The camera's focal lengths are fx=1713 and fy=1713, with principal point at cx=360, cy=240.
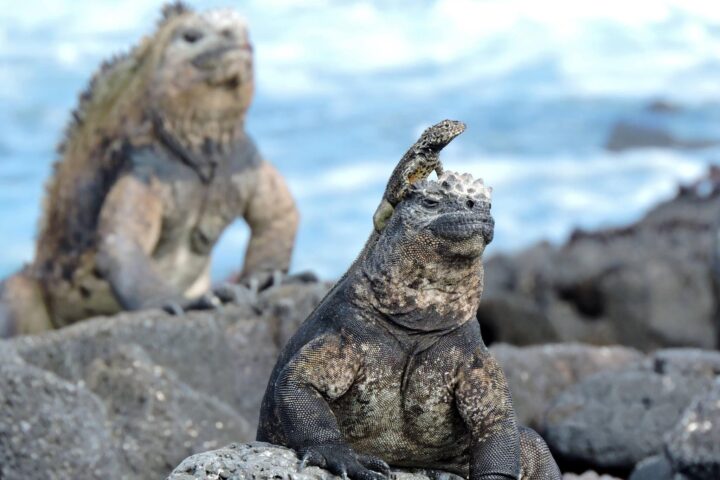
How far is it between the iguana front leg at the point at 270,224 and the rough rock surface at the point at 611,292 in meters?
4.17

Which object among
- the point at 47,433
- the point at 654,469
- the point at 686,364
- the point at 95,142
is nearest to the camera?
the point at 47,433

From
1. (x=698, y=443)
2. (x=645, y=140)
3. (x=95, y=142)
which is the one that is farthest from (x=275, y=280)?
(x=645, y=140)

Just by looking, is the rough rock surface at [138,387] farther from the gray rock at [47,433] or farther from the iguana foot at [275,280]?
A: the iguana foot at [275,280]

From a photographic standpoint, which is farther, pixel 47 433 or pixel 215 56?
pixel 215 56

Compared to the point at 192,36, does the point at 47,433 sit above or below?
below

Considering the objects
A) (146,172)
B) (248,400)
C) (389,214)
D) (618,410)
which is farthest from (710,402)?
(146,172)

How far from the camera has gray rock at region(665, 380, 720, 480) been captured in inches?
308

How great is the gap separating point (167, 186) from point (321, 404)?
536 cm

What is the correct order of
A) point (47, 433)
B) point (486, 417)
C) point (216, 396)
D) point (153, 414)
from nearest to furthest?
point (486, 417)
point (47, 433)
point (153, 414)
point (216, 396)

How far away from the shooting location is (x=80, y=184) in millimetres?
11047

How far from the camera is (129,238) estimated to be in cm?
1033

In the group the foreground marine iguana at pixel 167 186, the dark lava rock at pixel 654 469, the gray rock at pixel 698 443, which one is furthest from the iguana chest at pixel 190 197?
the gray rock at pixel 698 443

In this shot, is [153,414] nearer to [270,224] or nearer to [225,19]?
[270,224]

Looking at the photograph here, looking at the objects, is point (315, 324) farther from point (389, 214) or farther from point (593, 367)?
point (593, 367)
